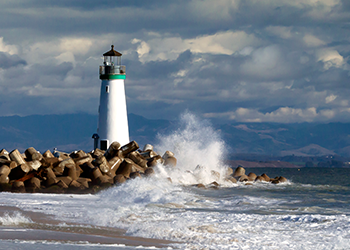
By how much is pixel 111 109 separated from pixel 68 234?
1774cm

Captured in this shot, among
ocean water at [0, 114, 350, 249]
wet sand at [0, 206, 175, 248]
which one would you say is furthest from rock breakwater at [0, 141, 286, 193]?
wet sand at [0, 206, 175, 248]

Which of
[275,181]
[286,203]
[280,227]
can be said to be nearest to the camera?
[280,227]

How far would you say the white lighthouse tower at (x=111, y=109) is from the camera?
25938 mm

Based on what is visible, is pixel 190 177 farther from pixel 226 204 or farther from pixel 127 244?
pixel 127 244

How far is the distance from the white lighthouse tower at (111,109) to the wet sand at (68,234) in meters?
16.1

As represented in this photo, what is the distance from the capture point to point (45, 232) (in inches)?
336

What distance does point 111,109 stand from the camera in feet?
85.1

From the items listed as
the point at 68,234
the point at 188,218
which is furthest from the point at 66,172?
the point at 68,234

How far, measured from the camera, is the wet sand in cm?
792

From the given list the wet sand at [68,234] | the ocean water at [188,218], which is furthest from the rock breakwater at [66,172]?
the wet sand at [68,234]

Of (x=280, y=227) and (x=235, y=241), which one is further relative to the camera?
(x=280, y=227)

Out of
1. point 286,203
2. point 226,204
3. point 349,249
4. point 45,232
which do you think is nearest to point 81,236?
point 45,232

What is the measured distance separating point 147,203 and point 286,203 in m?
4.27

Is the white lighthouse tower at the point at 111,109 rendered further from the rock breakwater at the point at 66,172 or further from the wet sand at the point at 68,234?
the wet sand at the point at 68,234
